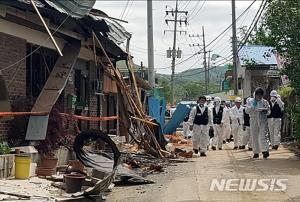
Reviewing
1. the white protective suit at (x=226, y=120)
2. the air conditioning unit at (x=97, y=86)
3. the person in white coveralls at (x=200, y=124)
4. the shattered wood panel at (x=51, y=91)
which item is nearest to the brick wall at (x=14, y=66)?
the shattered wood panel at (x=51, y=91)

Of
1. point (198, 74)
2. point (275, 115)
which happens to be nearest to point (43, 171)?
point (275, 115)

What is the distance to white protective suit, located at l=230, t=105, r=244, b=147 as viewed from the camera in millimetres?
22547

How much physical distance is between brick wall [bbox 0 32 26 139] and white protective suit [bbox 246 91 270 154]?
7.40m

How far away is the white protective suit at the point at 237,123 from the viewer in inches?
888

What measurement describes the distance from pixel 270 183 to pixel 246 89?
32701 millimetres

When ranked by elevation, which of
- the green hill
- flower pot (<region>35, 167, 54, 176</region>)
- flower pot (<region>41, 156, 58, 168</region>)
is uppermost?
the green hill

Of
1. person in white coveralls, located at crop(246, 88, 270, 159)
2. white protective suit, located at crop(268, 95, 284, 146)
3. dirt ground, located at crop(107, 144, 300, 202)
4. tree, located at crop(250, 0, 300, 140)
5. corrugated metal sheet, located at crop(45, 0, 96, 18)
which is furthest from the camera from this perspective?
white protective suit, located at crop(268, 95, 284, 146)

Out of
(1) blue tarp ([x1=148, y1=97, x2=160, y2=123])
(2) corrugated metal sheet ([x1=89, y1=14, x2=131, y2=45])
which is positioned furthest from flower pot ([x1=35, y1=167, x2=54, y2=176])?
(1) blue tarp ([x1=148, y1=97, x2=160, y2=123])

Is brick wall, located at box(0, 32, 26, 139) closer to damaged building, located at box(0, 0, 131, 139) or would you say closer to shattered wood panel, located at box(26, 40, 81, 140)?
damaged building, located at box(0, 0, 131, 139)

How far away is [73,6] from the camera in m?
13.4

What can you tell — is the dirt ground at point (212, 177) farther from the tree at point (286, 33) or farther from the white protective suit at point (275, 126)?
the tree at point (286, 33)

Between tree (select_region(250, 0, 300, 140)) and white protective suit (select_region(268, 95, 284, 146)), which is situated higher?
tree (select_region(250, 0, 300, 140))

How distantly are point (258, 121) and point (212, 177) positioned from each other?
535 centimetres

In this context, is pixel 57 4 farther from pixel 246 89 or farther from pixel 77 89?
pixel 246 89
